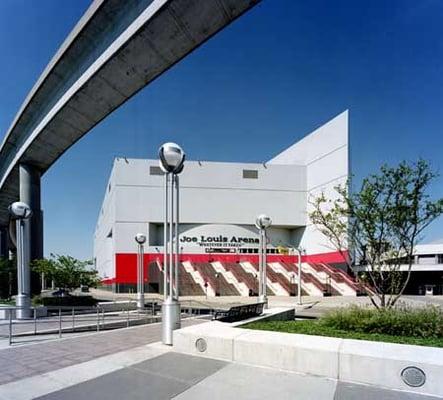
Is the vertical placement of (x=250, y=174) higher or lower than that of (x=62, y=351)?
higher

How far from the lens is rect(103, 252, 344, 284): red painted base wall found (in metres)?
51.8

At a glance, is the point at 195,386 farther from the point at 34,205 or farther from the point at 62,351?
the point at 34,205

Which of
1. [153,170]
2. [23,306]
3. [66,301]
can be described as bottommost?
[66,301]

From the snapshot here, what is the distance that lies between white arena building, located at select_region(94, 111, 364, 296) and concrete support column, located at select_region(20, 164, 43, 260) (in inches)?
925

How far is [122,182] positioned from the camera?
54406 mm

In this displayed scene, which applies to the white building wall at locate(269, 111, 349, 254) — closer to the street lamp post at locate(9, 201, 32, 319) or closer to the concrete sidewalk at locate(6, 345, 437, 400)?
the street lamp post at locate(9, 201, 32, 319)

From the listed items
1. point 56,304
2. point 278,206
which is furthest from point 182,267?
point 56,304

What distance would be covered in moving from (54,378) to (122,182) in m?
49.3

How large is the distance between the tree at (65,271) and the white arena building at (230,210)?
78.5ft

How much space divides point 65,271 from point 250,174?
127 ft

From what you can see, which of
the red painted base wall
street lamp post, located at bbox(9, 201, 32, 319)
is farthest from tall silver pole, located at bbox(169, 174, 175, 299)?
the red painted base wall

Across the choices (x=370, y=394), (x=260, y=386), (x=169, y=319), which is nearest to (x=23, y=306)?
(x=169, y=319)

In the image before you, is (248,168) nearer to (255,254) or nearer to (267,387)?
(255,254)

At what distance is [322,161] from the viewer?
53812 millimetres
